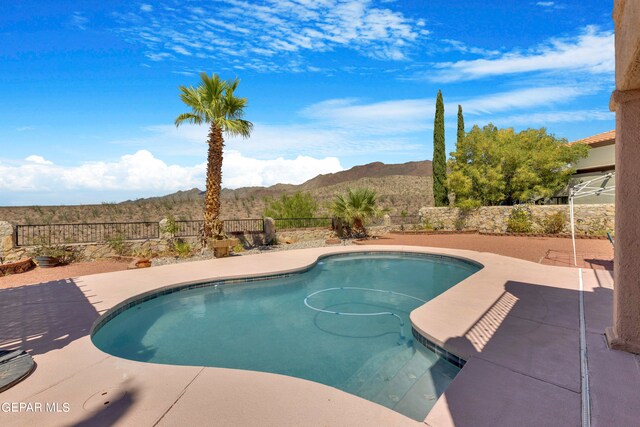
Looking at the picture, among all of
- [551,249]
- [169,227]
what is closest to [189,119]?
[169,227]

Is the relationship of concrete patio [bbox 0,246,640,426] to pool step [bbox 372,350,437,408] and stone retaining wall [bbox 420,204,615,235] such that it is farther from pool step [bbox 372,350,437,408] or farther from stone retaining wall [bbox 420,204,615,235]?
stone retaining wall [bbox 420,204,615,235]

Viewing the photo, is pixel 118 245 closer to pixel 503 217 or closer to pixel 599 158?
pixel 503 217

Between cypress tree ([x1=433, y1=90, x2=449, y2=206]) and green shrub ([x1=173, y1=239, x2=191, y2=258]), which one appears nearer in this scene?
green shrub ([x1=173, y1=239, x2=191, y2=258])

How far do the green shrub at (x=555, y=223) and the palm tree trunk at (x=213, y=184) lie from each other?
16.0 meters

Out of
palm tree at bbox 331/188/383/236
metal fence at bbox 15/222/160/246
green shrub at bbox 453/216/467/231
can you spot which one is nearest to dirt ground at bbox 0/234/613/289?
metal fence at bbox 15/222/160/246

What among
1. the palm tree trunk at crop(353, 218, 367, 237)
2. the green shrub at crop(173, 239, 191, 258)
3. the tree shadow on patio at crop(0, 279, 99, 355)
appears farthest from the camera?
the palm tree trunk at crop(353, 218, 367, 237)

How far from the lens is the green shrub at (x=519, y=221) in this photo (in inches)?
624

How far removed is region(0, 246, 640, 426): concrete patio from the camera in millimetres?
2432

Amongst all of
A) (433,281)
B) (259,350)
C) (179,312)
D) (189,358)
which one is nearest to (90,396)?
(189,358)

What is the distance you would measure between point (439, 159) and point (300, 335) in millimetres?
19144

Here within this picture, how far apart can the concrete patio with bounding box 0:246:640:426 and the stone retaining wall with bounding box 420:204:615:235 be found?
12.0 meters

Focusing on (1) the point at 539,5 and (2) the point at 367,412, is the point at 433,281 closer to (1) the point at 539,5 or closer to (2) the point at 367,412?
(2) the point at 367,412

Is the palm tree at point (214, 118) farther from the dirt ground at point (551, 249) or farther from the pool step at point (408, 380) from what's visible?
the pool step at point (408, 380)

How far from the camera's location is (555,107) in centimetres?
1683
